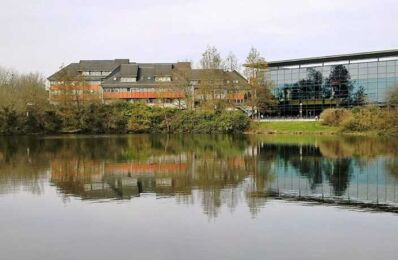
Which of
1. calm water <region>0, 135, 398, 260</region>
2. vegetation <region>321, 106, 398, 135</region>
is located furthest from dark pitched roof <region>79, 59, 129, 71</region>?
calm water <region>0, 135, 398, 260</region>

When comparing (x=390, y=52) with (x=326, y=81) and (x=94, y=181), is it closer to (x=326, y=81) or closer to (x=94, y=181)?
(x=326, y=81)

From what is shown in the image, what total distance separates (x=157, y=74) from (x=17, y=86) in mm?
25461

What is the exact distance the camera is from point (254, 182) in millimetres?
24984

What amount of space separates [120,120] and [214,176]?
185 ft

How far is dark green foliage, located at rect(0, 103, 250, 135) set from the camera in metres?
77.4

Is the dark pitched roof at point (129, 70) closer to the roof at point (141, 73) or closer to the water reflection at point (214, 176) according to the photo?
the roof at point (141, 73)

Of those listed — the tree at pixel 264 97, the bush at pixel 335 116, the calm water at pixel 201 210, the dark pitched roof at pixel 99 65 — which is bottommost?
the calm water at pixel 201 210

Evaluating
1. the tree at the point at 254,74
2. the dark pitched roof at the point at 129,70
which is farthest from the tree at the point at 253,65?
the dark pitched roof at the point at 129,70

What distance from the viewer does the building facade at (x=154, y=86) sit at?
80.9 meters

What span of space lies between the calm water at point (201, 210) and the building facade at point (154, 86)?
4778cm

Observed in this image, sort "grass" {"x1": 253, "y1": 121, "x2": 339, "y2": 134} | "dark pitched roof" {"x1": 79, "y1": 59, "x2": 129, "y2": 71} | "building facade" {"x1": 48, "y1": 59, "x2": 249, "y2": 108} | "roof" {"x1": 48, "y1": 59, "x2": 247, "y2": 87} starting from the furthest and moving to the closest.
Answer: "dark pitched roof" {"x1": 79, "y1": 59, "x2": 129, "y2": 71} < "roof" {"x1": 48, "y1": 59, "x2": 247, "y2": 87} < "building facade" {"x1": 48, "y1": 59, "x2": 249, "y2": 108} < "grass" {"x1": 253, "y1": 121, "x2": 339, "y2": 134}

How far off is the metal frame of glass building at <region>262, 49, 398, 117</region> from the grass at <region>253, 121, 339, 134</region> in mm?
9216

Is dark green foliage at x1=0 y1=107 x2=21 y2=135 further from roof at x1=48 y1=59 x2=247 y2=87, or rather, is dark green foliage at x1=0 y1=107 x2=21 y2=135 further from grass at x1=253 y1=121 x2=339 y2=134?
grass at x1=253 y1=121 x2=339 y2=134

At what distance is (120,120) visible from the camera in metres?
81.6
